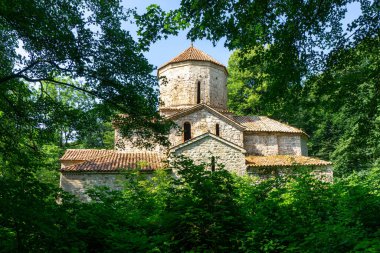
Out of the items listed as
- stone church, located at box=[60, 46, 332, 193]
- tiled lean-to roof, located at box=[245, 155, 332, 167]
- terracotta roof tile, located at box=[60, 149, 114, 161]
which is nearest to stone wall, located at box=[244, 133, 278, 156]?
stone church, located at box=[60, 46, 332, 193]

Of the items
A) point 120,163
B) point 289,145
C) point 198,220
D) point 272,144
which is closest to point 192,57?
point 272,144

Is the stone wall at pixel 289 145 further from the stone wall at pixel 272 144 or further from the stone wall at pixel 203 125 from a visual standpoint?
the stone wall at pixel 203 125

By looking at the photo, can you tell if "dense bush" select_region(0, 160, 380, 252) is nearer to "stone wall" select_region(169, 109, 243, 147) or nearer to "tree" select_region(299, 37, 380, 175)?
"tree" select_region(299, 37, 380, 175)

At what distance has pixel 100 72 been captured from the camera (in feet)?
22.3

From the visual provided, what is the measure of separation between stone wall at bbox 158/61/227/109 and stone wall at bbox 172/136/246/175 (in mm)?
4030

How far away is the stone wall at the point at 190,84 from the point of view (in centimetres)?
1866

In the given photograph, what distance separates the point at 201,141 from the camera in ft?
49.9

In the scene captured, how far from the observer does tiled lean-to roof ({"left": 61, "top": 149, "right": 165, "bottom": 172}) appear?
545 inches

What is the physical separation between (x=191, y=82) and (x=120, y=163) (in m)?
7.00

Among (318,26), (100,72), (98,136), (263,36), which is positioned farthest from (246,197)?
(98,136)

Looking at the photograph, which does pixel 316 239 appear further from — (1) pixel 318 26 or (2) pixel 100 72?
(2) pixel 100 72

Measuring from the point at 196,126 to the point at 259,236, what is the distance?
12.8 metres

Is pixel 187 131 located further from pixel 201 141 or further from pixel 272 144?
pixel 272 144

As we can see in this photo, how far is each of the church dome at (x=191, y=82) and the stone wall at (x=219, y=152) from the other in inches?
153
